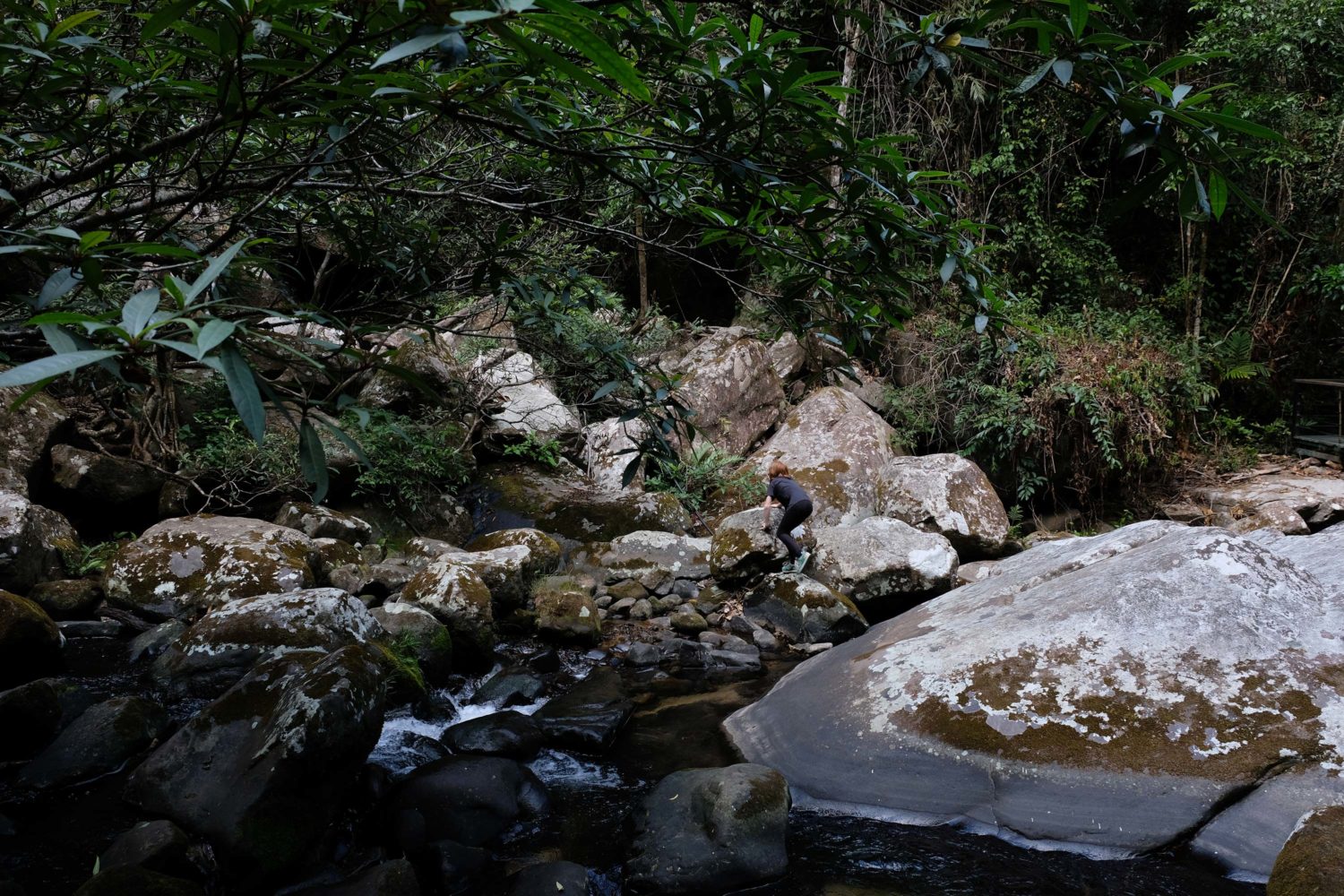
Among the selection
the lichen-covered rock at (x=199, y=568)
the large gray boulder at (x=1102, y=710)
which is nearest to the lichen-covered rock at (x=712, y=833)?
the large gray boulder at (x=1102, y=710)

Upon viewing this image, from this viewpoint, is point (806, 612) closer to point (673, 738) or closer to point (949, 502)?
point (673, 738)

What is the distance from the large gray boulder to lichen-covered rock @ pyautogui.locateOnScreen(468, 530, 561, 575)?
3242 millimetres

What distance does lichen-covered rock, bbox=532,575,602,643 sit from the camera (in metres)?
6.17

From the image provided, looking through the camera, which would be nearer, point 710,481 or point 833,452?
point 710,481

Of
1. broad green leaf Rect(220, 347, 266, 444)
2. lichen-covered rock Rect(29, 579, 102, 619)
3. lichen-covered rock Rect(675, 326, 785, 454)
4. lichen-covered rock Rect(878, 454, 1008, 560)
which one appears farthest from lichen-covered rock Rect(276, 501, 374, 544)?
broad green leaf Rect(220, 347, 266, 444)

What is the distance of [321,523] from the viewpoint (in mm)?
7398

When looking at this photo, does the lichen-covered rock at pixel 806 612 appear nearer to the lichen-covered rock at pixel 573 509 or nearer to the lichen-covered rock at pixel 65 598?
the lichen-covered rock at pixel 573 509

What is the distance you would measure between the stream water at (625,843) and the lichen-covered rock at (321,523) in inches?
124

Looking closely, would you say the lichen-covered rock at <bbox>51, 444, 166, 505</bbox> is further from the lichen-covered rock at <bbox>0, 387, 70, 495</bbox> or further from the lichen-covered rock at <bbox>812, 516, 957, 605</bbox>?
the lichen-covered rock at <bbox>812, 516, 957, 605</bbox>

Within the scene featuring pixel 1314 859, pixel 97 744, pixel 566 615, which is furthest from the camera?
pixel 566 615

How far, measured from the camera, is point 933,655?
157 inches

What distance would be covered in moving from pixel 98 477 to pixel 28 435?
2.08 feet

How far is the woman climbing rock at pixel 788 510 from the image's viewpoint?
749cm

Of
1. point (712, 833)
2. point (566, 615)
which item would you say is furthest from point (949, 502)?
point (712, 833)
